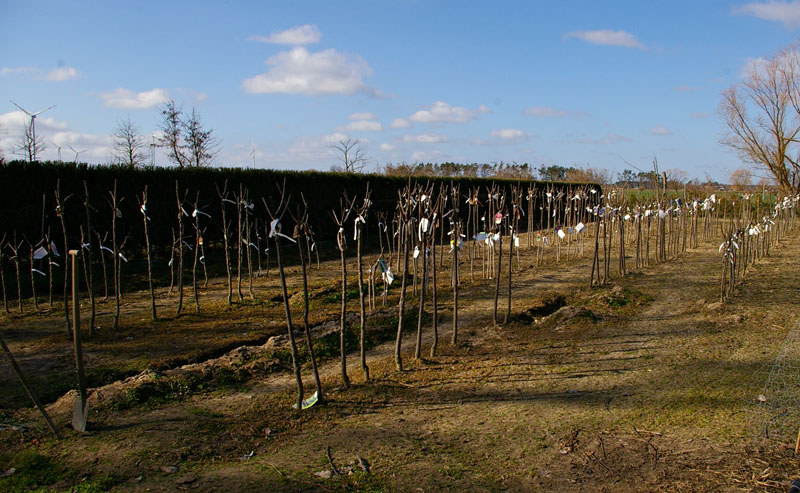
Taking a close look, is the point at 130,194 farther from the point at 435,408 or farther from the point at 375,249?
the point at 435,408

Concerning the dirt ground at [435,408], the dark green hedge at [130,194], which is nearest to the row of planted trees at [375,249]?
the dark green hedge at [130,194]

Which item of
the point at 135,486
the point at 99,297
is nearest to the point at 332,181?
the point at 99,297

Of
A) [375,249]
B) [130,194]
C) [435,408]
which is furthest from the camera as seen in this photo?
[375,249]

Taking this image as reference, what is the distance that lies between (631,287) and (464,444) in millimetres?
6662

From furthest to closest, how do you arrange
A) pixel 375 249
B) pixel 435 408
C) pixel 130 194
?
pixel 375 249 < pixel 130 194 < pixel 435 408

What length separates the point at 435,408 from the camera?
4449 millimetres

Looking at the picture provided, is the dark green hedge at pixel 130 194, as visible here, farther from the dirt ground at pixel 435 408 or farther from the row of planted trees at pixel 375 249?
the dirt ground at pixel 435 408

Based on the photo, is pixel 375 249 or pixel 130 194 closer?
pixel 130 194

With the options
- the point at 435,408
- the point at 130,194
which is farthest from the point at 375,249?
the point at 435,408

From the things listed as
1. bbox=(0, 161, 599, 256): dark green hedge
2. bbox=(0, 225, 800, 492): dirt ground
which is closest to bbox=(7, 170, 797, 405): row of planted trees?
bbox=(0, 161, 599, 256): dark green hedge

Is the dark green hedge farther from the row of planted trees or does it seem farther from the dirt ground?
the dirt ground

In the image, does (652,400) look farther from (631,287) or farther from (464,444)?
(631,287)

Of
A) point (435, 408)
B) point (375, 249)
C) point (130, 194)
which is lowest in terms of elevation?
point (435, 408)

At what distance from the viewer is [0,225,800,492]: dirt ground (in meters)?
3.33
